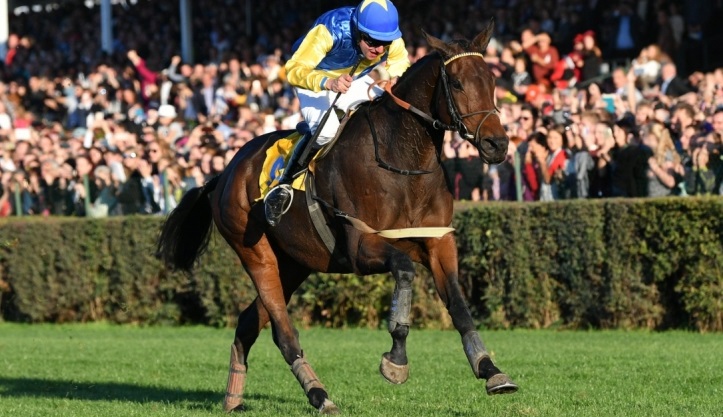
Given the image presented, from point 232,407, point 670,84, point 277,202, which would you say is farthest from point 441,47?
point 670,84

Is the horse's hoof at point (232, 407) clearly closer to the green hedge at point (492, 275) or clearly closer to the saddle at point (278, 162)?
the saddle at point (278, 162)

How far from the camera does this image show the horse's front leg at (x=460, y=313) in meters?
5.61

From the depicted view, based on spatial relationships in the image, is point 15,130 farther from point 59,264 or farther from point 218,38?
point 59,264

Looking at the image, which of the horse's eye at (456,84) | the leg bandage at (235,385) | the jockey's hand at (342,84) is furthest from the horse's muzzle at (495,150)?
the leg bandage at (235,385)

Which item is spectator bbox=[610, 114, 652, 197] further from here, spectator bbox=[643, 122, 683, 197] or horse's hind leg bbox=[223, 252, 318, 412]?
horse's hind leg bbox=[223, 252, 318, 412]

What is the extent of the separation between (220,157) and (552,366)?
6.13 metres

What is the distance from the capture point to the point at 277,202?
6777 millimetres

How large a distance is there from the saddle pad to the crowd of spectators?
473cm

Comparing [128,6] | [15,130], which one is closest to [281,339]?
[15,130]

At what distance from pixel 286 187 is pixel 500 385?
183 centimetres

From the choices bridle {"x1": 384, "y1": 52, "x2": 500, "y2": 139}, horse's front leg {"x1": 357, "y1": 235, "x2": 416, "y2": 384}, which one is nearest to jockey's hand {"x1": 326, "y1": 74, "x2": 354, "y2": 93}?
bridle {"x1": 384, "y1": 52, "x2": 500, "y2": 139}

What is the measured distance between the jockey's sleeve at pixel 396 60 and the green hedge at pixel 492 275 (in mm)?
3796

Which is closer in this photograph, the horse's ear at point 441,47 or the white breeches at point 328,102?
the horse's ear at point 441,47

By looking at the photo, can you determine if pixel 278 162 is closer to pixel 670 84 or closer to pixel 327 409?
pixel 327 409
